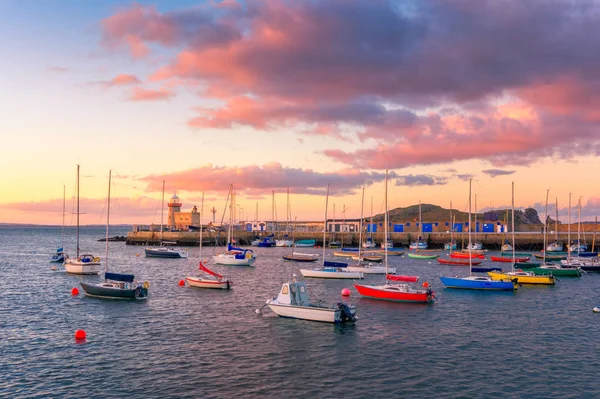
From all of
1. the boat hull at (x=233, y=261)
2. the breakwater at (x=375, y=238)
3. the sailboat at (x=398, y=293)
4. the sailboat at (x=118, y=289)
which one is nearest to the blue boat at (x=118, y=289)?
the sailboat at (x=118, y=289)

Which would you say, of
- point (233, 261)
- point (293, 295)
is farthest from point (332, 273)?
point (293, 295)

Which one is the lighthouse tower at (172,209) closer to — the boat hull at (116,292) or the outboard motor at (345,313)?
the boat hull at (116,292)

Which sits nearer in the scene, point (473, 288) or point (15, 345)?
point (15, 345)

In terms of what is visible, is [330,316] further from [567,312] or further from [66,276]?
[66,276]

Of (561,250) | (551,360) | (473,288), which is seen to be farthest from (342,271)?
(561,250)

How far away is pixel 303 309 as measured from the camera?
1436 inches

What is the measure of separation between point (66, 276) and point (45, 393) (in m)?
47.3

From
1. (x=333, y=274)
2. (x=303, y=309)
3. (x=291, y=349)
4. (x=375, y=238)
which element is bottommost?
(x=291, y=349)

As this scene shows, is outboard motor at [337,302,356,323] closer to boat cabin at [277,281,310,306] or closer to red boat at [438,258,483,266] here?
boat cabin at [277,281,310,306]

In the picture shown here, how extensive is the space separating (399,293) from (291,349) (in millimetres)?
18139

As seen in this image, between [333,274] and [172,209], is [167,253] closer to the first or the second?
[333,274]

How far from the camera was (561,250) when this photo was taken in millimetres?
118875

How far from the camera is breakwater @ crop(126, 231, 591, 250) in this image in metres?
133

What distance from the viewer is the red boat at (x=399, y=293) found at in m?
45.1
